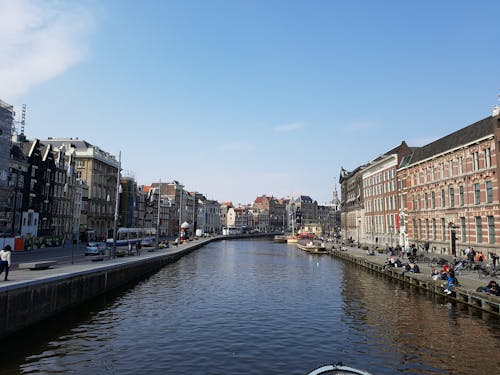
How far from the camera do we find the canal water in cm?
1598

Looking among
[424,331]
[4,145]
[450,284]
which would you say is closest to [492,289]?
[450,284]

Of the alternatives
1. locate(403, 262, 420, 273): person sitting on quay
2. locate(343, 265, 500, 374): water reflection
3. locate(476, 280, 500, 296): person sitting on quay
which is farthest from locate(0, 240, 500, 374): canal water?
locate(403, 262, 420, 273): person sitting on quay

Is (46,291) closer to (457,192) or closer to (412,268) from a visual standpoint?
(412,268)

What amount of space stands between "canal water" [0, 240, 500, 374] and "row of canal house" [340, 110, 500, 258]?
1606 cm

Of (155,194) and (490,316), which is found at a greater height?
(155,194)

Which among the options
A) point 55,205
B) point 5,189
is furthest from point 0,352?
point 55,205

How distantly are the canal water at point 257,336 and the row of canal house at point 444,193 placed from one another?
52.7ft

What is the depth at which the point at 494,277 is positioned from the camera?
101 ft

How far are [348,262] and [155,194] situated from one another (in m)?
104

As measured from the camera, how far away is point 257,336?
2031 centimetres

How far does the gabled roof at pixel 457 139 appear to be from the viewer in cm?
4342

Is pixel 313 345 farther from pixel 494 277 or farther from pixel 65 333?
pixel 494 277

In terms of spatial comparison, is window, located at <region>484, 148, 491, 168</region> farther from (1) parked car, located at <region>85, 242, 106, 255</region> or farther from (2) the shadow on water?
(1) parked car, located at <region>85, 242, 106, 255</region>

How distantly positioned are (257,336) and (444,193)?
137 feet
